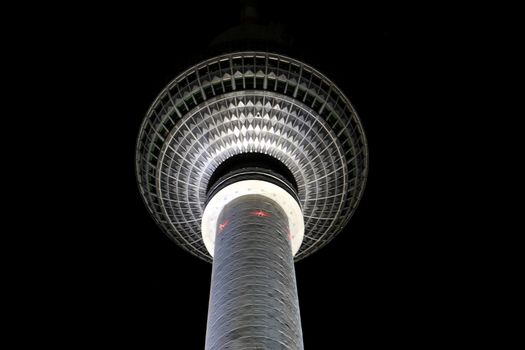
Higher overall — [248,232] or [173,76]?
[173,76]

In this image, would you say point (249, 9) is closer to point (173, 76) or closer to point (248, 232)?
point (173, 76)

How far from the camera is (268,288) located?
10.8 m

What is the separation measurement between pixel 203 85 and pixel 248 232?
14.4ft

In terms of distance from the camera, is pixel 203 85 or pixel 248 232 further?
pixel 203 85

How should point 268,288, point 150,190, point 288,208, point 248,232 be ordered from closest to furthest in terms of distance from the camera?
point 268,288, point 248,232, point 288,208, point 150,190

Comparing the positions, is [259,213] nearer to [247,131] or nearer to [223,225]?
[223,225]

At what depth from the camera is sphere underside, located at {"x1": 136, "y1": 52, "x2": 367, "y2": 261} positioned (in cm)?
1468

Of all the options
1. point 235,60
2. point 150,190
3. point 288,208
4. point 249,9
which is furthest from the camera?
point 249,9

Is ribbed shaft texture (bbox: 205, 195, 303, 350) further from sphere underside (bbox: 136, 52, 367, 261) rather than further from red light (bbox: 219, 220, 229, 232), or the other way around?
sphere underside (bbox: 136, 52, 367, 261)

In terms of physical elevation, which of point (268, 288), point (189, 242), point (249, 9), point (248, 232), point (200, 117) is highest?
point (249, 9)

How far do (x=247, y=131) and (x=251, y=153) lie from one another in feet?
2.15

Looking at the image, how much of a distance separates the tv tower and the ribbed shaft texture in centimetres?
7

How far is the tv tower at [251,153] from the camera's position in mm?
13547

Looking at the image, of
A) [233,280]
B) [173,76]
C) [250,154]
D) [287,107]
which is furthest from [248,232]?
[173,76]
